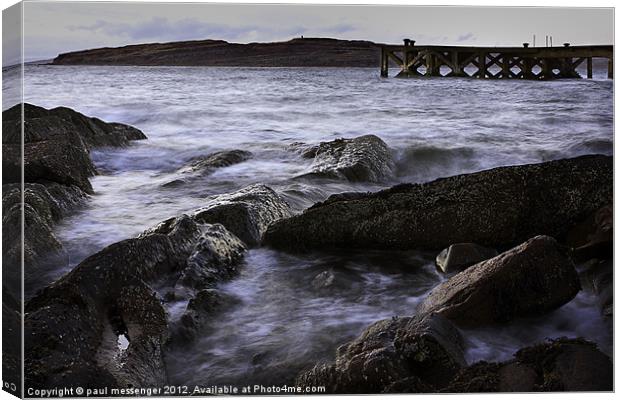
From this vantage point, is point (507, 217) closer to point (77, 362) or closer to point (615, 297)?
point (615, 297)

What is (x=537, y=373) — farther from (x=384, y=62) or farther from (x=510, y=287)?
(x=384, y=62)

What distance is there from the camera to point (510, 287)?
189 inches

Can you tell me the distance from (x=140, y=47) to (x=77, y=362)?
5.19 ft

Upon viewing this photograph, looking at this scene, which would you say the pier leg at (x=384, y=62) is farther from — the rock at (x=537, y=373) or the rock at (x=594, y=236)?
the rock at (x=537, y=373)

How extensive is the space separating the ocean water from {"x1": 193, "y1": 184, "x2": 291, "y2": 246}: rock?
2.3 inches

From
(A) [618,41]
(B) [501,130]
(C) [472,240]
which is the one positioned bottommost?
(C) [472,240]

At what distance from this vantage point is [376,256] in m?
5.39

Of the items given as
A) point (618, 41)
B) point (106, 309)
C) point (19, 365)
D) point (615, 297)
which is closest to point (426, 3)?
point (618, 41)

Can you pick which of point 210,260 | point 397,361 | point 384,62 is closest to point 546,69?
point 384,62

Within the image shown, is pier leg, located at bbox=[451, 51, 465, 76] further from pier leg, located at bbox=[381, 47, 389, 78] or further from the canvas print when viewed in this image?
pier leg, located at bbox=[381, 47, 389, 78]

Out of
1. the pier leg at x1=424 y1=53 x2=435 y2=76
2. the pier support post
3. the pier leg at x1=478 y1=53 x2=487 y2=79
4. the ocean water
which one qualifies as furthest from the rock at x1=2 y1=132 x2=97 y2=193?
the pier support post

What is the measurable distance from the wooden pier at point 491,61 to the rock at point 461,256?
918 mm

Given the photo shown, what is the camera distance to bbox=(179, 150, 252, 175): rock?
5.10m

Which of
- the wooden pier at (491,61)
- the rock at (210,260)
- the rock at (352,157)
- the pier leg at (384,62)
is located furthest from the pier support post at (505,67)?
the rock at (210,260)
